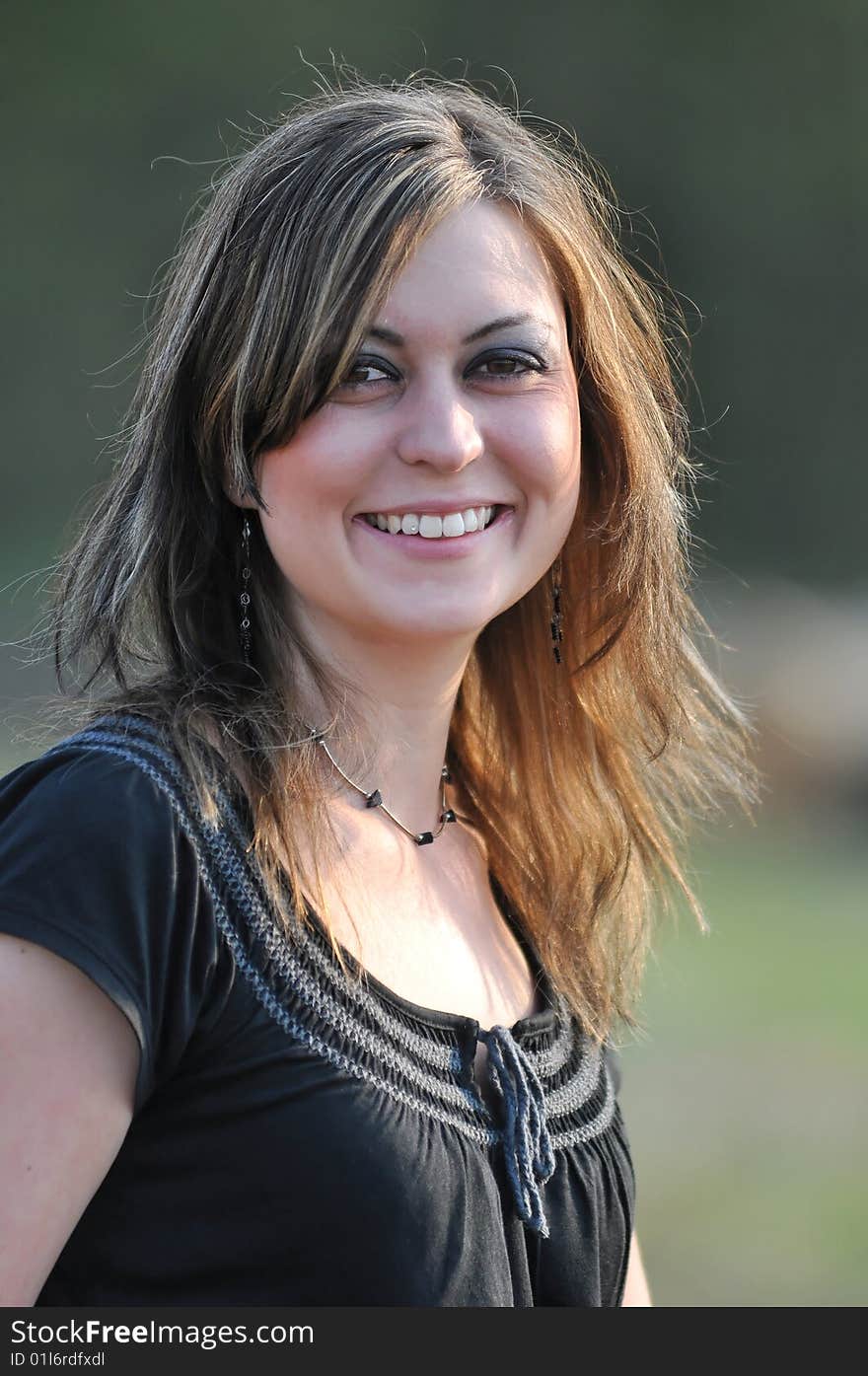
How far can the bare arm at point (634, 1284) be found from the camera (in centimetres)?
176

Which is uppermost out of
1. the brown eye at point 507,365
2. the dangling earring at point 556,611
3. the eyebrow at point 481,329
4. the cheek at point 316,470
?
the eyebrow at point 481,329

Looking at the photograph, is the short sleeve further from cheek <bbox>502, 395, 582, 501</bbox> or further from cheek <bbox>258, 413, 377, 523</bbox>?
cheek <bbox>502, 395, 582, 501</bbox>

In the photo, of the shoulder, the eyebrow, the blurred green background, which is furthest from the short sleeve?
the blurred green background

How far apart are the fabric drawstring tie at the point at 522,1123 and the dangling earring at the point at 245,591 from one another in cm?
46

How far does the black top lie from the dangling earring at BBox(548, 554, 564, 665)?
65 cm

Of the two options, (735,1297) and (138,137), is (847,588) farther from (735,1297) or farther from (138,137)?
(735,1297)

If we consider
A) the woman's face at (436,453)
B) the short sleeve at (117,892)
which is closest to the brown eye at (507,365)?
the woman's face at (436,453)

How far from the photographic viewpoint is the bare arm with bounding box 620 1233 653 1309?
1.76 meters

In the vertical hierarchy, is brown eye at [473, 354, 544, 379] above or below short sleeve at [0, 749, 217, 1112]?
above

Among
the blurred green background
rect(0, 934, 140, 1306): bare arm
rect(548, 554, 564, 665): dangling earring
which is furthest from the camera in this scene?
the blurred green background

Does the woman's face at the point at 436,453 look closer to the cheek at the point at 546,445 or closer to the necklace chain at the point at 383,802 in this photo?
the cheek at the point at 546,445

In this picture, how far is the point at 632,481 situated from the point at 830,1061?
13.2 ft

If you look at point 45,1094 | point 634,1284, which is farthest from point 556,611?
point 45,1094

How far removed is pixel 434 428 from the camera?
1.48m
